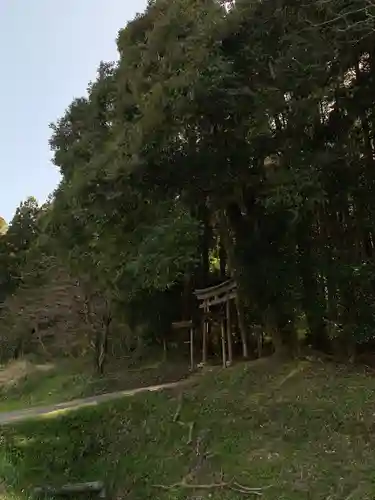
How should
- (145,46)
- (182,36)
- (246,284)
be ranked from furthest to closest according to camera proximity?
(246,284), (145,46), (182,36)

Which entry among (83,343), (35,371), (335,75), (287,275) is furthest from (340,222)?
(35,371)

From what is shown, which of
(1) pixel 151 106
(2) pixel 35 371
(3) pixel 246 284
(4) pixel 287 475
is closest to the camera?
(4) pixel 287 475

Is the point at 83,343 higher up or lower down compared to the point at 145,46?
lower down

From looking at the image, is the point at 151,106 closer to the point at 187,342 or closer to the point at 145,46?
the point at 145,46

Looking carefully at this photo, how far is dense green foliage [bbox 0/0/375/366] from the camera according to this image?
30.2 feet

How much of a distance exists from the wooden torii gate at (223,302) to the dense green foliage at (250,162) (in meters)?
0.61

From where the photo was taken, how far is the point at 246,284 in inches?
457

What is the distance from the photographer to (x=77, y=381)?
54.1 feet

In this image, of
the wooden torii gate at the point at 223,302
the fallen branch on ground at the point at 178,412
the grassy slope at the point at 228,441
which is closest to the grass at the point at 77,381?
the wooden torii gate at the point at 223,302

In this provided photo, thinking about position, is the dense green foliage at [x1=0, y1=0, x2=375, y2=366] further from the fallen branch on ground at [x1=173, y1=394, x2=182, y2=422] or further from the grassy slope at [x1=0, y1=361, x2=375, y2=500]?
the fallen branch on ground at [x1=173, y1=394, x2=182, y2=422]

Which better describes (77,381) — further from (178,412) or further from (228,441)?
(228,441)

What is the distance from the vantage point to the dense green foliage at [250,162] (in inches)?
362

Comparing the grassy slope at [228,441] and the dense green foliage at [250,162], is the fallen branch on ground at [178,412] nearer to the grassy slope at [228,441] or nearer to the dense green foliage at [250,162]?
the grassy slope at [228,441]

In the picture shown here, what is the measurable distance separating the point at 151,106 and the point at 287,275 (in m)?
4.49
